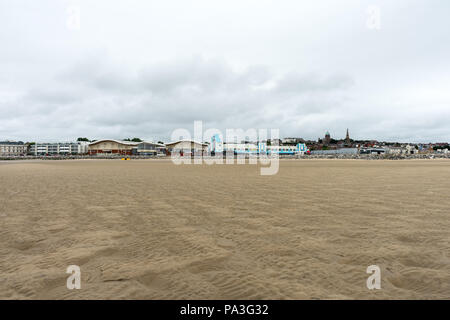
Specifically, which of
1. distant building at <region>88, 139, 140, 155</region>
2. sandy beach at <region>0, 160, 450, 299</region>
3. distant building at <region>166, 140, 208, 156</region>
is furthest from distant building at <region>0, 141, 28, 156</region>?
sandy beach at <region>0, 160, 450, 299</region>

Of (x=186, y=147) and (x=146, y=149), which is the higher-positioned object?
(x=186, y=147)

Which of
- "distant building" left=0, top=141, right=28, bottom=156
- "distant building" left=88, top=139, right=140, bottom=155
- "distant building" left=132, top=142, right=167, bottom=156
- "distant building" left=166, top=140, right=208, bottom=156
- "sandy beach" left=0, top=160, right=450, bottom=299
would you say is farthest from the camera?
"distant building" left=0, top=141, right=28, bottom=156

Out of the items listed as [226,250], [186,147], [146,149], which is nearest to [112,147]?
[146,149]

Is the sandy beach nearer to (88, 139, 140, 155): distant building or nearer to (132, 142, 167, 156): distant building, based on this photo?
(132, 142, 167, 156): distant building

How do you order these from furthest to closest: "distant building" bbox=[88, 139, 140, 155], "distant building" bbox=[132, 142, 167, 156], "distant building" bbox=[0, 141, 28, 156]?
"distant building" bbox=[0, 141, 28, 156], "distant building" bbox=[88, 139, 140, 155], "distant building" bbox=[132, 142, 167, 156]

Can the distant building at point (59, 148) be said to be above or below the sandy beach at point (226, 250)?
above

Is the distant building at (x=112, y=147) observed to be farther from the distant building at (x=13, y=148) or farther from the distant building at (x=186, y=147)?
the distant building at (x=13, y=148)

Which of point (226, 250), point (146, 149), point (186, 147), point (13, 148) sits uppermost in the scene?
point (13, 148)

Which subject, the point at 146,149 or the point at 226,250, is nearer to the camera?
the point at 226,250

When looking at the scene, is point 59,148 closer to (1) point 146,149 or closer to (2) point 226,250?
Answer: (1) point 146,149

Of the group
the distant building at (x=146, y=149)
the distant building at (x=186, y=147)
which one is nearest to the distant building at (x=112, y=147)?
the distant building at (x=146, y=149)

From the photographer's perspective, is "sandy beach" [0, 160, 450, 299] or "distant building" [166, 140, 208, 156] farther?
"distant building" [166, 140, 208, 156]
